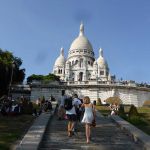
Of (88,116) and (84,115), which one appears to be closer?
(88,116)

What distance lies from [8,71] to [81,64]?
64539 mm

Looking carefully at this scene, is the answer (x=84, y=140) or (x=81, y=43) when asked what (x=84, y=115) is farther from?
(x=81, y=43)

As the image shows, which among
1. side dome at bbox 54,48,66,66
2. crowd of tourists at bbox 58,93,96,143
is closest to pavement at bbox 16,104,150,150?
crowd of tourists at bbox 58,93,96,143

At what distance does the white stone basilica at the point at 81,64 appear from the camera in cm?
10956

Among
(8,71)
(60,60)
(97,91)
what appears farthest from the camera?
(60,60)

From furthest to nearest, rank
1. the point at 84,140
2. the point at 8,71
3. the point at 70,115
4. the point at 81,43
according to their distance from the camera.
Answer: the point at 81,43 < the point at 8,71 < the point at 70,115 < the point at 84,140

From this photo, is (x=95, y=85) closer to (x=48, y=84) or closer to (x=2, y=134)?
(x=48, y=84)

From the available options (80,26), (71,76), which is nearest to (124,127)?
(71,76)

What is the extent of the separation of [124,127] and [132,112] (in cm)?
953

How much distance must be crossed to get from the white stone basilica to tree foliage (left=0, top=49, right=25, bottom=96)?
50.0 meters

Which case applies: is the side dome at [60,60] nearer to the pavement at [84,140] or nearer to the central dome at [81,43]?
the central dome at [81,43]

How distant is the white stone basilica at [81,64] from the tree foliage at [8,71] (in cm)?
5005

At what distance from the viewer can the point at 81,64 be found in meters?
112

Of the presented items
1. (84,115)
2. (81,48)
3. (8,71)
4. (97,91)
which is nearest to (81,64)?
(81,48)
